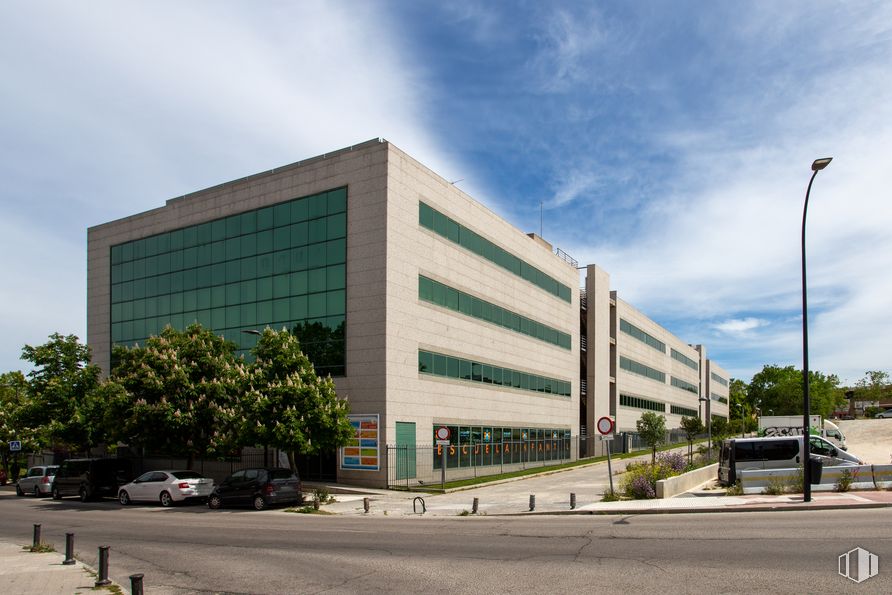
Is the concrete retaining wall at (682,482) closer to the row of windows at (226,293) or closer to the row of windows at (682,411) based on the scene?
the row of windows at (226,293)

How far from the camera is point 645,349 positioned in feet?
258

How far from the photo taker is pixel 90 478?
32.8 metres

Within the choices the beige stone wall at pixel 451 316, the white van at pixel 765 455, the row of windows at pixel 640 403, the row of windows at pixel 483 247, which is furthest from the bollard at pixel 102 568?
the row of windows at pixel 640 403

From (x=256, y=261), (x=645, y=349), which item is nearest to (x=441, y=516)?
(x=256, y=261)

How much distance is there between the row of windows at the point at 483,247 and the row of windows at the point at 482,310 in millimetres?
2829

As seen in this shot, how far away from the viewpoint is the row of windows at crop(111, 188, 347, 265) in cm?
3569

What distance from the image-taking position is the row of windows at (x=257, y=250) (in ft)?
116

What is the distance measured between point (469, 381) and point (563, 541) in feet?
80.5

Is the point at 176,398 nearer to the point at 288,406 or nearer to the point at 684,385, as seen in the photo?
the point at 288,406

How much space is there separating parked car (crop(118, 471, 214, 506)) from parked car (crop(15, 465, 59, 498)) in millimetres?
8560

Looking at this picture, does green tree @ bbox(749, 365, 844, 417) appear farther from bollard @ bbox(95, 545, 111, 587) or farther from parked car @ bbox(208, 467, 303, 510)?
bollard @ bbox(95, 545, 111, 587)

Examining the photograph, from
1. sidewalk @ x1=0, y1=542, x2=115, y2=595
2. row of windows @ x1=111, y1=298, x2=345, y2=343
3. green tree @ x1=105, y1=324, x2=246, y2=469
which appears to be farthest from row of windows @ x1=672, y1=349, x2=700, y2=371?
sidewalk @ x1=0, y1=542, x2=115, y2=595

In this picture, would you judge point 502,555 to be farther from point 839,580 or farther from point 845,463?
point 845,463

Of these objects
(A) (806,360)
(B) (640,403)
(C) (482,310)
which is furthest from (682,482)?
(B) (640,403)
